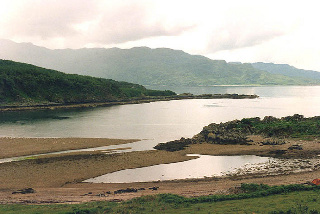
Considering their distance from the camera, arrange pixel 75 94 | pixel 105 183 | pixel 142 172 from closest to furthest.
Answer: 1. pixel 105 183
2. pixel 142 172
3. pixel 75 94

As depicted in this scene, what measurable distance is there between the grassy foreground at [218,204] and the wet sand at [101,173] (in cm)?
279

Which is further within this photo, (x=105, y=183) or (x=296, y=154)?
(x=296, y=154)

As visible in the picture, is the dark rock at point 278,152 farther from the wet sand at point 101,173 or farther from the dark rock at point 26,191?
the dark rock at point 26,191

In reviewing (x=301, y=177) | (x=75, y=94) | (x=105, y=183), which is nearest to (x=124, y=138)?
(x=105, y=183)

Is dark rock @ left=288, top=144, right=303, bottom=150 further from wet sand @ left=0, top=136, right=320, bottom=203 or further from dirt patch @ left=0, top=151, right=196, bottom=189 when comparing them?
dirt patch @ left=0, top=151, right=196, bottom=189

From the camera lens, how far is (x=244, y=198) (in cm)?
2469

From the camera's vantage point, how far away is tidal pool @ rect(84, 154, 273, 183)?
120ft

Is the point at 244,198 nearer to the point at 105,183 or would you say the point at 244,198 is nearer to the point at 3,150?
the point at 105,183

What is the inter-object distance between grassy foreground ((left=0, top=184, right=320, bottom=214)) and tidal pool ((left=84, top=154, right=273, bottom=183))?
36.7 ft

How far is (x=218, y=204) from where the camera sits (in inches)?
902

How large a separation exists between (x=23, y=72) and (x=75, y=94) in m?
39.8

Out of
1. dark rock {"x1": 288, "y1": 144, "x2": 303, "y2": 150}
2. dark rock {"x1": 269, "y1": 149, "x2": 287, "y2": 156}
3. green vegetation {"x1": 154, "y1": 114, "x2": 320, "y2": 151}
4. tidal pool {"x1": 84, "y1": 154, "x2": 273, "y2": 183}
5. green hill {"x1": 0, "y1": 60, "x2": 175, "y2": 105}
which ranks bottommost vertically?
tidal pool {"x1": 84, "y1": 154, "x2": 273, "y2": 183}

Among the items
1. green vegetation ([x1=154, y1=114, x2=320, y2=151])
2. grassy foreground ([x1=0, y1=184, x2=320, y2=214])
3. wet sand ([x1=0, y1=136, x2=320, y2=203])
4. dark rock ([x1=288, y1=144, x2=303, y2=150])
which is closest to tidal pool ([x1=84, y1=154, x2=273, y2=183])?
wet sand ([x1=0, y1=136, x2=320, y2=203])

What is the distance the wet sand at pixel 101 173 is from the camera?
93.6 feet
